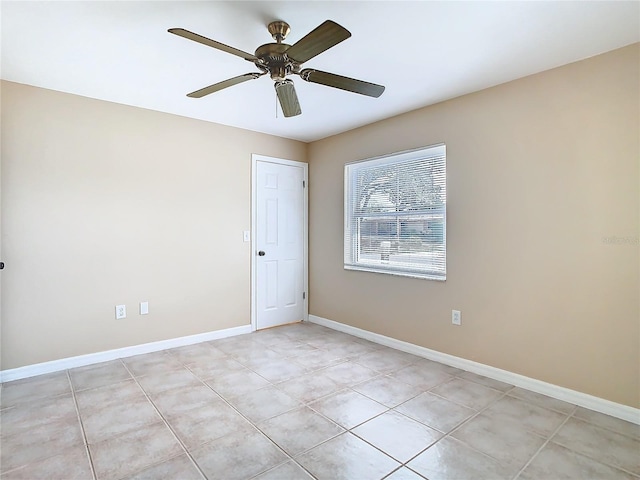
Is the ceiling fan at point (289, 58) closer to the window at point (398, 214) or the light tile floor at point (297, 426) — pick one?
the window at point (398, 214)

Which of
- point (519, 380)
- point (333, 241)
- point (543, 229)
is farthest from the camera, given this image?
point (333, 241)

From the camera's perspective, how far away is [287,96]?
222 cm

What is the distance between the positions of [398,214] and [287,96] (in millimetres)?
1844

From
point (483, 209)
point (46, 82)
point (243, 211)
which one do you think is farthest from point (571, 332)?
point (46, 82)

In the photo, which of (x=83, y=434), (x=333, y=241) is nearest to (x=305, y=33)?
(x=333, y=241)

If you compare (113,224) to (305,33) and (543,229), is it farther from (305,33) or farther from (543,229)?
(543,229)

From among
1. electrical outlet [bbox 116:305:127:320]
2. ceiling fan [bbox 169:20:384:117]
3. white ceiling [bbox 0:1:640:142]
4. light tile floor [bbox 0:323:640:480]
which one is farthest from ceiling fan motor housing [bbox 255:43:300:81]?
electrical outlet [bbox 116:305:127:320]

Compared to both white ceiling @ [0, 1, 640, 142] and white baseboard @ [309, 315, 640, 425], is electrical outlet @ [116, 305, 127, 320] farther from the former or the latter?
white baseboard @ [309, 315, 640, 425]

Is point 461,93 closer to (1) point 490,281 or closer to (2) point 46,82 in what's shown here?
(1) point 490,281

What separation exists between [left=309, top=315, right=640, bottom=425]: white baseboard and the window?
712mm

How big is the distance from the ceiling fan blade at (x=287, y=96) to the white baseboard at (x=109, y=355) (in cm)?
260

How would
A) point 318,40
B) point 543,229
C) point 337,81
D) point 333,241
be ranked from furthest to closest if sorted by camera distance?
point 333,241 < point 543,229 < point 337,81 < point 318,40

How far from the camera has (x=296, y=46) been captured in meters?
1.76

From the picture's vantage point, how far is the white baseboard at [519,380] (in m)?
2.25
